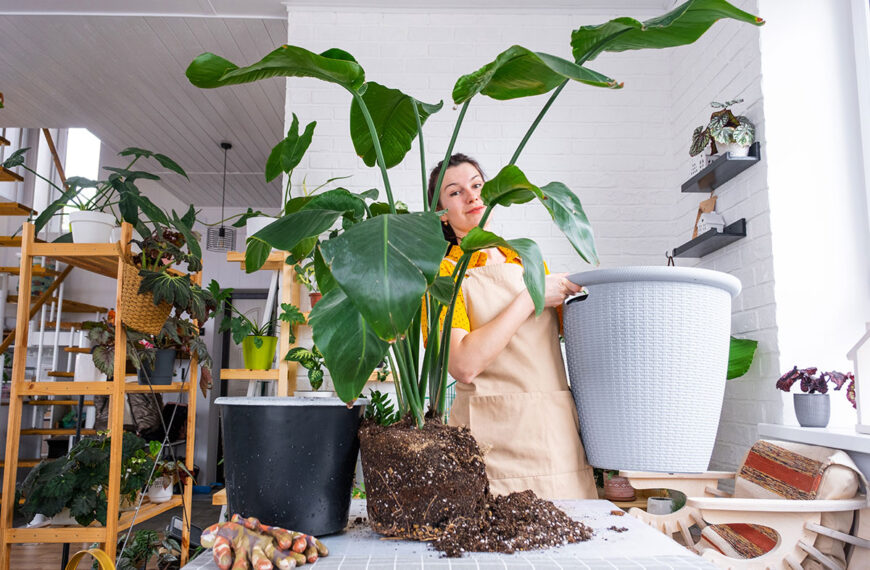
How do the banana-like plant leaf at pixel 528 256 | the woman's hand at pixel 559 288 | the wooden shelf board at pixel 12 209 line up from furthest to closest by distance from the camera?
the wooden shelf board at pixel 12 209
the woman's hand at pixel 559 288
the banana-like plant leaf at pixel 528 256

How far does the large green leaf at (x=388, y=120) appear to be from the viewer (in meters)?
0.94

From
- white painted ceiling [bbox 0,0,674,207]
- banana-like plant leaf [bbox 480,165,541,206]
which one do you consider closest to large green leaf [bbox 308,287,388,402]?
banana-like plant leaf [bbox 480,165,541,206]

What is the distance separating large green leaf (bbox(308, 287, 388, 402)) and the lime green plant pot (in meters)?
2.27

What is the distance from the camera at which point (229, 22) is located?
3344 millimetres

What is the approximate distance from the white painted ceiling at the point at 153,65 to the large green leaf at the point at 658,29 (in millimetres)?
2431

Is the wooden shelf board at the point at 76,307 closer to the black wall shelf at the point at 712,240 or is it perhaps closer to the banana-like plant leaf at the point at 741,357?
the black wall shelf at the point at 712,240

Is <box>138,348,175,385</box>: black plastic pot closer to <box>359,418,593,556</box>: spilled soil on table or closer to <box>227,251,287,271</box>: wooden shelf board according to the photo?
<box>227,251,287,271</box>: wooden shelf board

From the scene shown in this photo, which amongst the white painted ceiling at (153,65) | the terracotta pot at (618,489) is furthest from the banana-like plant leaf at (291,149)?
the white painted ceiling at (153,65)

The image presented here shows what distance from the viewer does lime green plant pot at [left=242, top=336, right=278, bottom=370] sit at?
A: 289 cm

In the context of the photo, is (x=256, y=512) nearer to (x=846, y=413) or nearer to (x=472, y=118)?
(x=846, y=413)

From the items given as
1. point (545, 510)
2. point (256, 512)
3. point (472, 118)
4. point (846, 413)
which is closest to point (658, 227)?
point (472, 118)

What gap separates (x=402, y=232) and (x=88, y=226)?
2.17 meters

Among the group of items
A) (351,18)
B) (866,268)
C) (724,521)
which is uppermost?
(351,18)

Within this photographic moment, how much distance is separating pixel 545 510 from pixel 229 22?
3.24 meters
